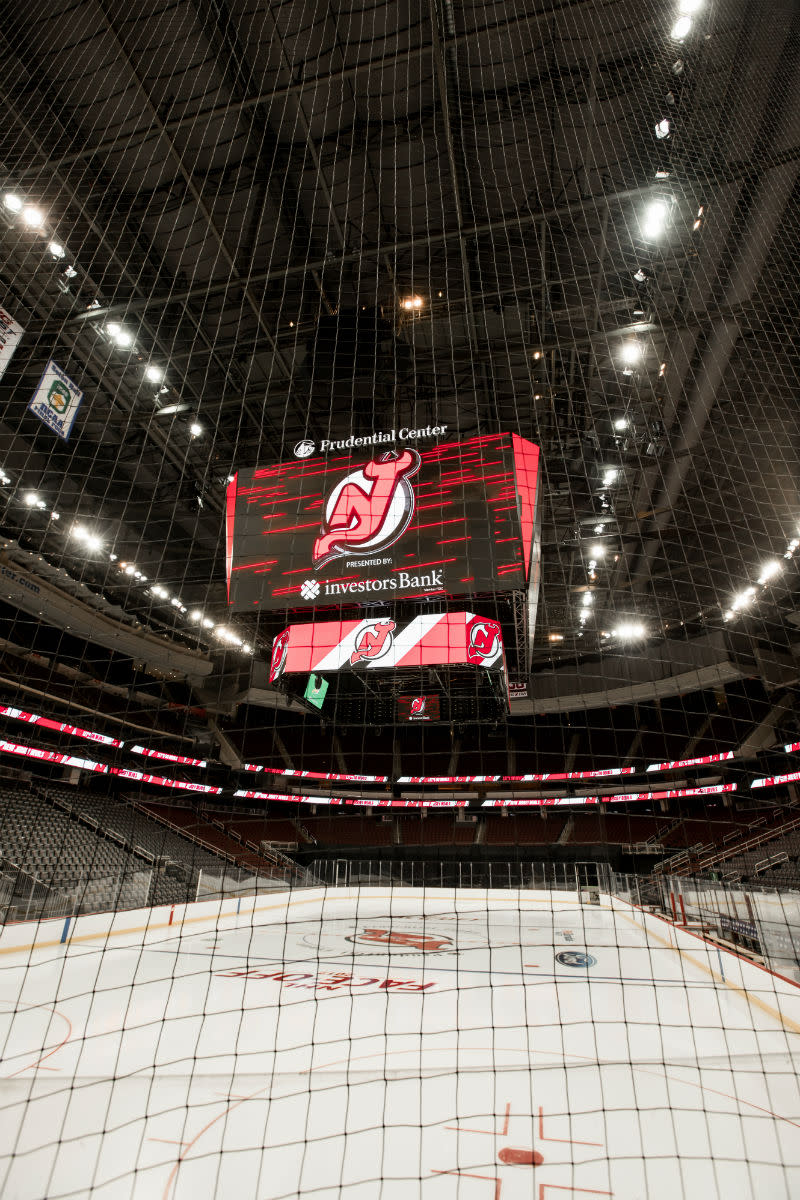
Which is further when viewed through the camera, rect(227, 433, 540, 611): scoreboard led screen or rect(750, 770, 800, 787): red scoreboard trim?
rect(750, 770, 800, 787): red scoreboard trim

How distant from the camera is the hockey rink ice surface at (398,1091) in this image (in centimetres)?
205

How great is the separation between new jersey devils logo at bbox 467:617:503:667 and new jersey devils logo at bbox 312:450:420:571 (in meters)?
1.85

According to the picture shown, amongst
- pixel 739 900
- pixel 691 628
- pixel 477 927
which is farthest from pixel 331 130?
pixel 691 628

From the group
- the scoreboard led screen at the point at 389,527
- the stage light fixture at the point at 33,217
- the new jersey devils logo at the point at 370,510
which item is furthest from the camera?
the new jersey devils logo at the point at 370,510

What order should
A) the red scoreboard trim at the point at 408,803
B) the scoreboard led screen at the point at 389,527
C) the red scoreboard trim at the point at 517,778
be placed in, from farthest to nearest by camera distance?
the red scoreboard trim at the point at 408,803, the red scoreboard trim at the point at 517,778, the scoreboard led screen at the point at 389,527

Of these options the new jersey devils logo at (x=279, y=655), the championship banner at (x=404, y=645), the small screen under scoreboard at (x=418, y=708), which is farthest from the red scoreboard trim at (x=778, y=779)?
the new jersey devils logo at (x=279, y=655)

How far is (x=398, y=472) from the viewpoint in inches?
299

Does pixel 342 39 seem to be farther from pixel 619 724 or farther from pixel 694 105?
pixel 619 724

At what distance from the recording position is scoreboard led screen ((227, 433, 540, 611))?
720cm

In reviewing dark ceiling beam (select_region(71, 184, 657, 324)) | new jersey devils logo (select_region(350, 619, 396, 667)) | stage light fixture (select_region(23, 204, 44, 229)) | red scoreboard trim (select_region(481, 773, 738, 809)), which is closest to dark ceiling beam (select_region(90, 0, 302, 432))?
dark ceiling beam (select_region(71, 184, 657, 324))

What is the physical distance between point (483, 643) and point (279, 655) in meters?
3.25

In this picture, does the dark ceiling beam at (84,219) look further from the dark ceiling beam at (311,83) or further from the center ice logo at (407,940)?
the center ice logo at (407,940)

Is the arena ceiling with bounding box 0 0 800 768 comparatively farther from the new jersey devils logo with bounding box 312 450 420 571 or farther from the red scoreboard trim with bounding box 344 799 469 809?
the red scoreboard trim with bounding box 344 799 469 809

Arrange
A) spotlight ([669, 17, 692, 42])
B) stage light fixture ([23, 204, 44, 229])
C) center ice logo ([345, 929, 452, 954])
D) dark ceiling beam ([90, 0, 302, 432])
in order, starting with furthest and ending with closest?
center ice logo ([345, 929, 452, 954])
stage light fixture ([23, 204, 44, 229])
dark ceiling beam ([90, 0, 302, 432])
spotlight ([669, 17, 692, 42])
